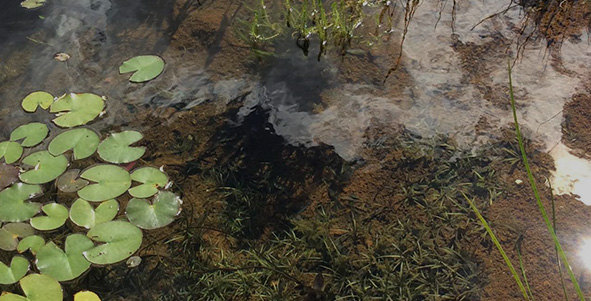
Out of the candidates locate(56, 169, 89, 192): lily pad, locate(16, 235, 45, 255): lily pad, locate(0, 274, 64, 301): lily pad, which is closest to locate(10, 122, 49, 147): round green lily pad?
locate(56, 169, 89, 192): lily pad

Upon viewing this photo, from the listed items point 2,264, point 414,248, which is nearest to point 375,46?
point 414,248

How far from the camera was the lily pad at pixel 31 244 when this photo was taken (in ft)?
5.85

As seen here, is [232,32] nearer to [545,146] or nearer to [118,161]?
Result: [118,161]

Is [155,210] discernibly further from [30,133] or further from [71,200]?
[30,133]

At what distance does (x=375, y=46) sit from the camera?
2.42 metres

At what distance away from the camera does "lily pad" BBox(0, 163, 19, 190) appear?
194cm

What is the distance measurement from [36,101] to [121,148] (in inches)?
20.3

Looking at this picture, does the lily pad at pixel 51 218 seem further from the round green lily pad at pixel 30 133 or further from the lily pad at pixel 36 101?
the lily pad at pixel 36 101

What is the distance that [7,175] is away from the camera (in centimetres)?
197

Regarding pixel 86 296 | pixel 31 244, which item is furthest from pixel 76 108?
pixel 86 296

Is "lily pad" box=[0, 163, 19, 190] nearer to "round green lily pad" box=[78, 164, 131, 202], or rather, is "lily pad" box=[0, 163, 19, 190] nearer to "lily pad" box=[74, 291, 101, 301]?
"round green lily pad" box=[78, 164, 131, 202]

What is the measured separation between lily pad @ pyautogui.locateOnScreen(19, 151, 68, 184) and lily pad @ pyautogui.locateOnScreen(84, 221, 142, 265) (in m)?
0.32

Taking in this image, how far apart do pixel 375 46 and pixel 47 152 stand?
60.2 inches

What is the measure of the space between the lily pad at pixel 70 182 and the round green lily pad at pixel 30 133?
226 millimetres
